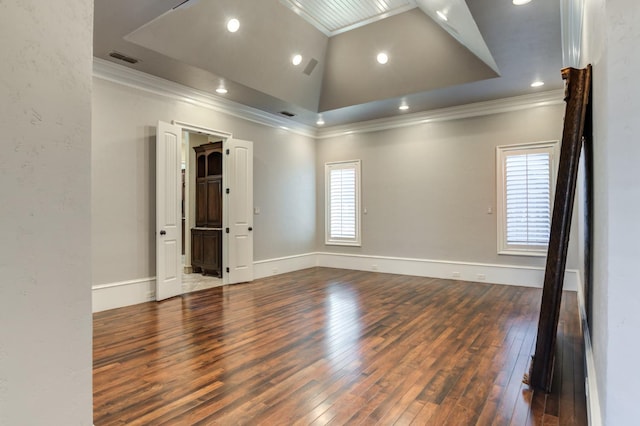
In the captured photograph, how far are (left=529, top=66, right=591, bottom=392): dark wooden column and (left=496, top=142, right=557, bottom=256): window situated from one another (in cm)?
373

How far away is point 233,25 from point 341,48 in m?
1.88

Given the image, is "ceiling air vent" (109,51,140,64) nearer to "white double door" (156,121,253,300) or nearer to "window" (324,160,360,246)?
"white double door" (156,121,253,300)

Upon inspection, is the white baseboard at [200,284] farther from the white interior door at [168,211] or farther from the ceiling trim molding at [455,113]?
the ceiling trim molding at [455,113]

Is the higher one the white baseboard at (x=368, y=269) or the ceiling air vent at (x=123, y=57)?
the ceiling air vent at (x=123, y=57)

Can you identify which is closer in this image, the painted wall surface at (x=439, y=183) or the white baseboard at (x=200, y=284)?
the white baseboard at (x=200, y=284)

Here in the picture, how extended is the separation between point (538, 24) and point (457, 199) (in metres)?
3.40

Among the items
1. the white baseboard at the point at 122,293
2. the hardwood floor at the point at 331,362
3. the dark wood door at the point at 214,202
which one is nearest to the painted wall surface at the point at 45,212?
the hardwood floor at the point at 331,362

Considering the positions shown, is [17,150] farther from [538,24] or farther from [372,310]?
[538,24]

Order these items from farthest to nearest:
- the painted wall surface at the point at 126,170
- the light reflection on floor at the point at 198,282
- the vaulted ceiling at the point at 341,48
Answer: the light reflection on floor at the point at 198,282 → the painted wall surface at the point at 126,170 → the vaulted ceiling at the point at 341,48

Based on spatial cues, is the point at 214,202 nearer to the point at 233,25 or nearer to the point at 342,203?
the point at 342,203

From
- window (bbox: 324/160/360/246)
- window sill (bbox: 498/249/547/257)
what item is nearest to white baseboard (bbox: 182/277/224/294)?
window (bbox: 324/160/360/246)

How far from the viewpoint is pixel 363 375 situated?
9.04 feet

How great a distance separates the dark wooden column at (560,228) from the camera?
235 centimetres

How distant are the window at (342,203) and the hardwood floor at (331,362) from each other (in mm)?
2884
